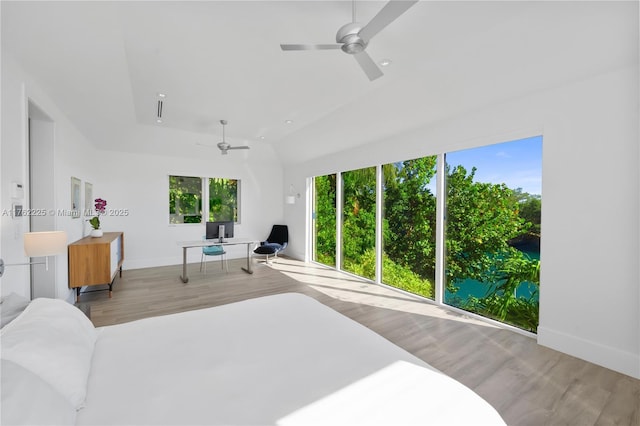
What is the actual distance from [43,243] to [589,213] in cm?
448

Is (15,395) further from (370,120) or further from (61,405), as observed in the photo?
(370,120)

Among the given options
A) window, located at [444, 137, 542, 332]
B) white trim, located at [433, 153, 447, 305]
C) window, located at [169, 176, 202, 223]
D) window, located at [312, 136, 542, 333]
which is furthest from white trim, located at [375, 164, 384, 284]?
window, located at [169, 176, 202, 223]

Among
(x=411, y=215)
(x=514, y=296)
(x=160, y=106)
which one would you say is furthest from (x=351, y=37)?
(x=160, y=106)

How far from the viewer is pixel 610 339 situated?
2455 mm

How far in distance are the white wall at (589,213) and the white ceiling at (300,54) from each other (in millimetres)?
240

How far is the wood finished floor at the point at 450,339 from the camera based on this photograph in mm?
1958

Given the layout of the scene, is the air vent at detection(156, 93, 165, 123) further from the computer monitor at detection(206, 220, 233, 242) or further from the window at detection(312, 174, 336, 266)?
the window at detection(312, 174, 336, 266)

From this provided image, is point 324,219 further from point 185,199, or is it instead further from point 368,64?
point 368,64

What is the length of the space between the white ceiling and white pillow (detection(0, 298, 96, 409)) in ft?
6.52

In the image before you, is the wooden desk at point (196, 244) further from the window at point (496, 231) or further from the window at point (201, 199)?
the window at point (496, 231)

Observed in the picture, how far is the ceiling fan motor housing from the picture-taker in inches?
75.2

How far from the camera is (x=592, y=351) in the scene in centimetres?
253

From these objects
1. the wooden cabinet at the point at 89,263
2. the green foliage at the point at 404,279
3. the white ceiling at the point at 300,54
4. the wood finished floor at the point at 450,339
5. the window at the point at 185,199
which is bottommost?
the wood finished floor at the point at 450,339

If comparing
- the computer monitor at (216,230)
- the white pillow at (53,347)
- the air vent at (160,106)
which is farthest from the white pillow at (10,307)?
the computer monitor at (216,230)
